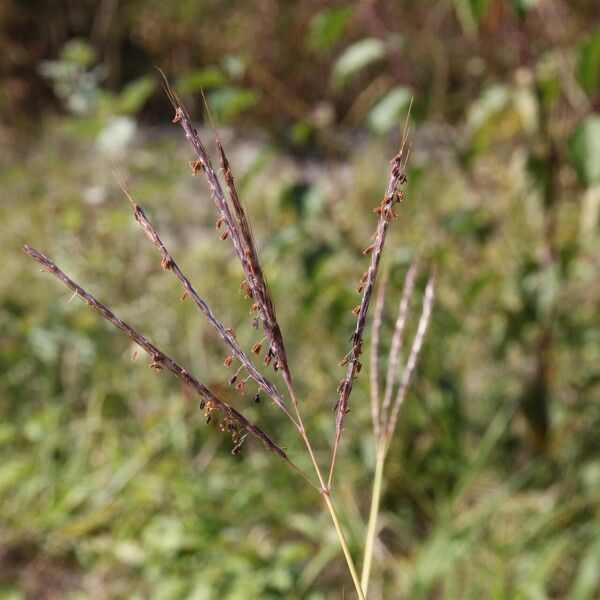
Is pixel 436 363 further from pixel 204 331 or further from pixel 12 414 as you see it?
pixel 12 414

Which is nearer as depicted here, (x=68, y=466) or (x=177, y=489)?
(x=177, y=489)

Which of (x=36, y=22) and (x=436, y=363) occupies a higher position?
(x=36, y=22)

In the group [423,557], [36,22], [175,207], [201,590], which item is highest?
[36,22]

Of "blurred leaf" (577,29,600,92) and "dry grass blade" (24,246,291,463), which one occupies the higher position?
"blurred leaf" (577,29,600,92)

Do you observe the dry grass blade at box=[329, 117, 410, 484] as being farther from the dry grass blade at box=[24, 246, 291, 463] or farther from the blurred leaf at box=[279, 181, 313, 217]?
the blurred leaf at box=[279, 181, 313, 217]

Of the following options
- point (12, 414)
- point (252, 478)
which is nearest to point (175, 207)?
point (12, 414)

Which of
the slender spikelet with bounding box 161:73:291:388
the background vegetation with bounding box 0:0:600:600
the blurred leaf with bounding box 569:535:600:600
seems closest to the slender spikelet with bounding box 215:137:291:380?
the slender spikelet with bounding box 161:73:291:388
